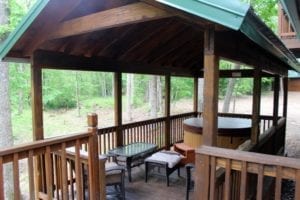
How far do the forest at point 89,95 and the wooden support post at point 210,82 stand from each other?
35.3 ft

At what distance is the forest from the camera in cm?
1482

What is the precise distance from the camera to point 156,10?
3.07 m

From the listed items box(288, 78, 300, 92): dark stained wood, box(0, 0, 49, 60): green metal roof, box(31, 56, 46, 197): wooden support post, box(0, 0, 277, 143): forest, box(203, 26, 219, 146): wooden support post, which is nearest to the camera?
box(203, 26, 219, 146): wooden support post

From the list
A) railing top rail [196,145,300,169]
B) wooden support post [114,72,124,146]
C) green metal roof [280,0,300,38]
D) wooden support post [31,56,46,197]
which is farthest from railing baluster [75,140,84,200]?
green metal roof [280,0,300,38]

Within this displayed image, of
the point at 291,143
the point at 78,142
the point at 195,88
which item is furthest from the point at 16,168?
the point at 291,143

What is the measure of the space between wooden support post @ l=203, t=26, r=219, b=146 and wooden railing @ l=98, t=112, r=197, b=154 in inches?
139

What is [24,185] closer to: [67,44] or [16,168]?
[67,44]

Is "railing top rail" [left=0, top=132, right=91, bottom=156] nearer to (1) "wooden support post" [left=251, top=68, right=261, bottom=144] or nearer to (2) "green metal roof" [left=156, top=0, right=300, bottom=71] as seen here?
(2) "green metal roof" [left=156, top=0, right=300, bottom=71]

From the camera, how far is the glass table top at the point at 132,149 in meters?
5.84

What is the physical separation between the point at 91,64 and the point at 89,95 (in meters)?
20.5

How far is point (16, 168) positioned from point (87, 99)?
72.8 ft

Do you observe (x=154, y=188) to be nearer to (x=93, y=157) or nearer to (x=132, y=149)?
(x=132, y=149)

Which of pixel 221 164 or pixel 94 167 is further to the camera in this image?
pixel 94 167

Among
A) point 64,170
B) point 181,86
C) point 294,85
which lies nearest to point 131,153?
point 64,170
